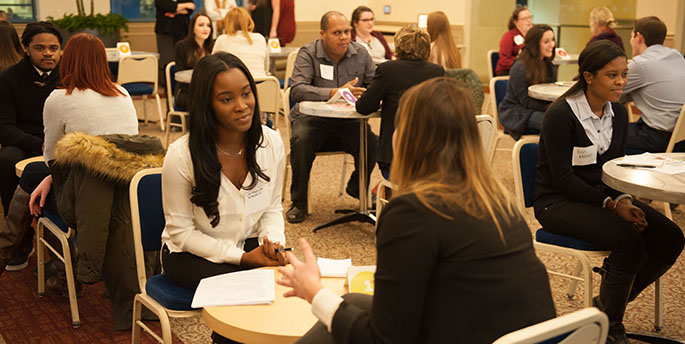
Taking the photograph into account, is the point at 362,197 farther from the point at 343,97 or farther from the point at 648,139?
the point at 648,139

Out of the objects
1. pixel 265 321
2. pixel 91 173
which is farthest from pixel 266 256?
pixel 91 173

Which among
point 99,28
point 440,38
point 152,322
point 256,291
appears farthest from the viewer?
point 99,28

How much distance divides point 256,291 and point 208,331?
1.43 metres

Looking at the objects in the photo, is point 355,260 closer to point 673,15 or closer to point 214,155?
point 214,155

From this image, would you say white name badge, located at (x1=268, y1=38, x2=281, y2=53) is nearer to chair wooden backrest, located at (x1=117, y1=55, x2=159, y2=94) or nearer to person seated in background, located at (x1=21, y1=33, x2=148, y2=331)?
chair wooden backrest, located at (x1=117, y1=55, x2=159, y2=94)

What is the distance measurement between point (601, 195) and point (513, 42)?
5.03m

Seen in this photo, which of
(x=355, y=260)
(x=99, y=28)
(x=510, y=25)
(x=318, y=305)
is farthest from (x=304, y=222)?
(x=99, y=28)

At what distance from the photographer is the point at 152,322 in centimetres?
321

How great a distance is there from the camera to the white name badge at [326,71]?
4875mm

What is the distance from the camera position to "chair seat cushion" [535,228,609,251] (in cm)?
281

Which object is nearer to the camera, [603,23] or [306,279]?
[306,279]

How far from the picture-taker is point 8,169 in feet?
12.8

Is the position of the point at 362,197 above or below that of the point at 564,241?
below

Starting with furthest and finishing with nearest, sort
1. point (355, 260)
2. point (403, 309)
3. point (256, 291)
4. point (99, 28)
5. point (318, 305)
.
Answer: point (99, 28)
point (355, 260)
point (256, 291)
point (318, 305)
point (403, 309)
